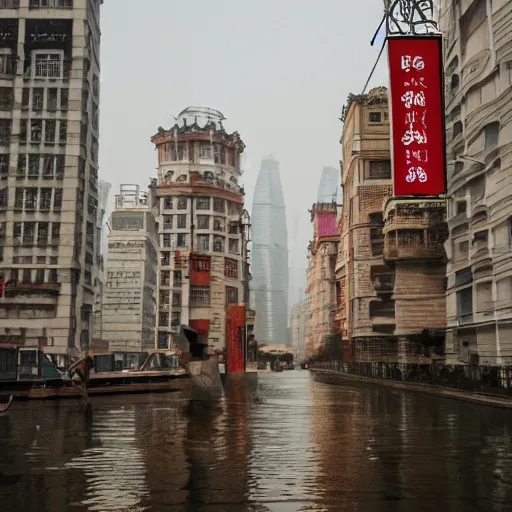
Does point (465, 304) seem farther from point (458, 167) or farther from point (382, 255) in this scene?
point (382, 255)

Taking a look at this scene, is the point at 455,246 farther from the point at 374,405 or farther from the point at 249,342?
the point at 249,342

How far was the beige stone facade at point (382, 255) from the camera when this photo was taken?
6044 cm

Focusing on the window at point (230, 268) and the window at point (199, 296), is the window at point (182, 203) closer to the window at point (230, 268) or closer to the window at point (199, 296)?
the window at point (230, 268)

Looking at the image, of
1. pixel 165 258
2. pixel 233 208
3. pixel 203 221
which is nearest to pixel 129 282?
pixel 165 258

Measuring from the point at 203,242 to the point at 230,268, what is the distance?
6431 mm

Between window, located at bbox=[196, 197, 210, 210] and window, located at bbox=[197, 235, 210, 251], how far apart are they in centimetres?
519

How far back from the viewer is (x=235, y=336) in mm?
79875

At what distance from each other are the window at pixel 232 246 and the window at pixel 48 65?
61.9 metres

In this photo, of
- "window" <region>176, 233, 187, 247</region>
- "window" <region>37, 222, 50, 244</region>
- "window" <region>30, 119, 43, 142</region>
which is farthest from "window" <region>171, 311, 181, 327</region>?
"window" <region>30, 119, 43, 142</region>

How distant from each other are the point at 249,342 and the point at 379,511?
125469mm

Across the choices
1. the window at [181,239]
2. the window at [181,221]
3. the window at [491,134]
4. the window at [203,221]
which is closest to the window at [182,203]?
the window at [181,221]

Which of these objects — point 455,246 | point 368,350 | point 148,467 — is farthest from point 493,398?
point 368,350

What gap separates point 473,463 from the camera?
12000 mm

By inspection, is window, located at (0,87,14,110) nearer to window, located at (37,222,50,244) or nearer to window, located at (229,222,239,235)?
window, located at (37,222,50,244)
